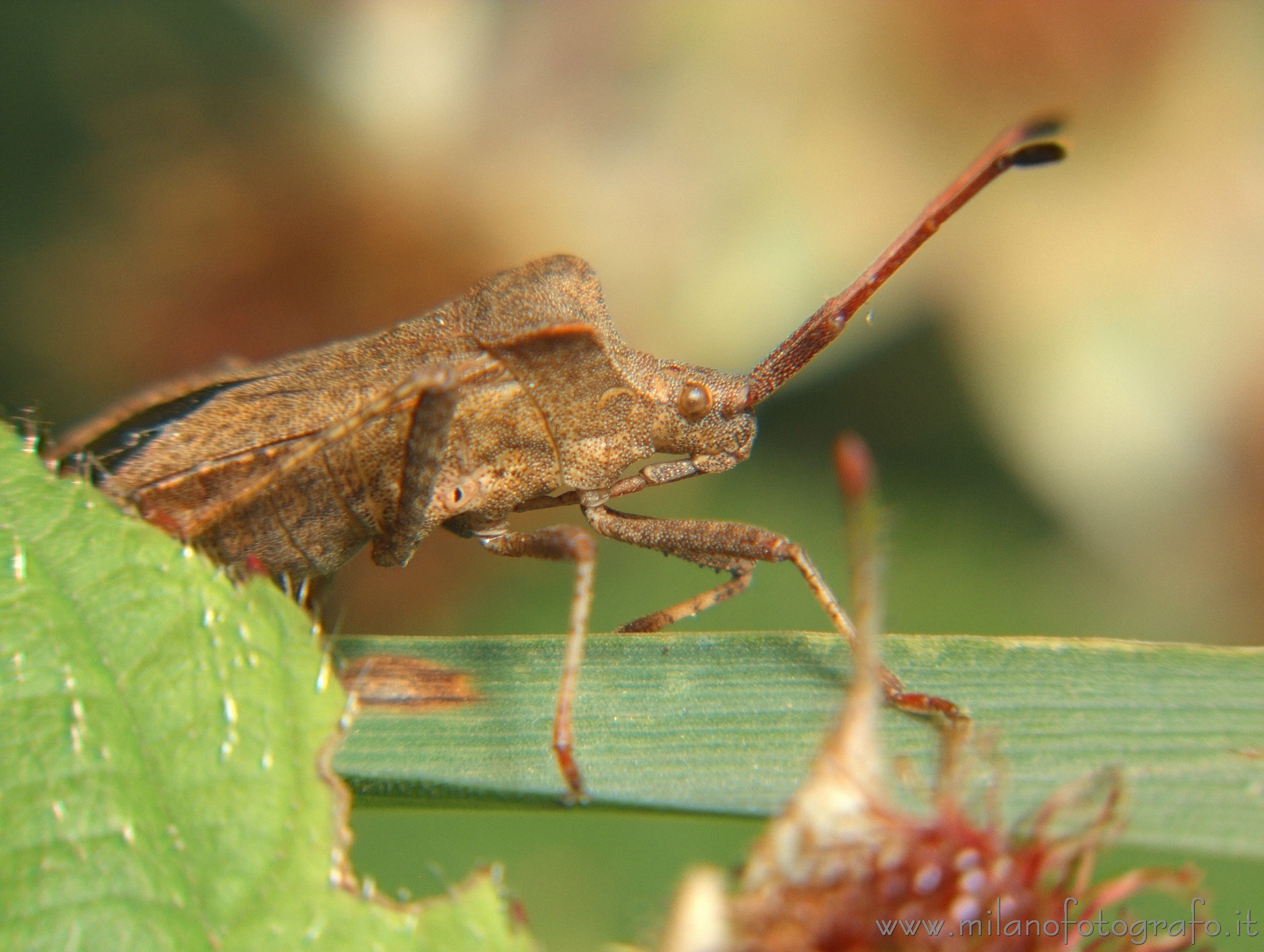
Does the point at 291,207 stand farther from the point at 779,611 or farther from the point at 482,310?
the point at 779,611

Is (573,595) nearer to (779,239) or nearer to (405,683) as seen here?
(405,683)

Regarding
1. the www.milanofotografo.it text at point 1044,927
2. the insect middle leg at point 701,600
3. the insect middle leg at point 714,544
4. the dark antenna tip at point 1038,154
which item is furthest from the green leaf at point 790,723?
the dark antenna tip at point 1038,154

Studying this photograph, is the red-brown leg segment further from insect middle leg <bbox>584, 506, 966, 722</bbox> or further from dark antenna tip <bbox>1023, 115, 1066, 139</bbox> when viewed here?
dark antenna tip <bbox>1023, 115, 1066, 139</bbox>

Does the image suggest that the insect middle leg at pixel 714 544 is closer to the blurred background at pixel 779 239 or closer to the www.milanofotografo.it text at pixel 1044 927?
the www.milanofotografo.it text at pixel 1044 927

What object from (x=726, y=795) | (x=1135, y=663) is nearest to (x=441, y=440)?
A: (x=726, y=795)

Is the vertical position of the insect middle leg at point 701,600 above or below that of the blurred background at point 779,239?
below

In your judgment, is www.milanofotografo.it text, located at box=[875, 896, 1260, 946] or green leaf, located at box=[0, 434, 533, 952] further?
green leaf, located at box=[0, 434, 533, 952]

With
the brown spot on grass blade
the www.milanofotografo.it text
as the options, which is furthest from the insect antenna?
the www.milanofotografo.it text
